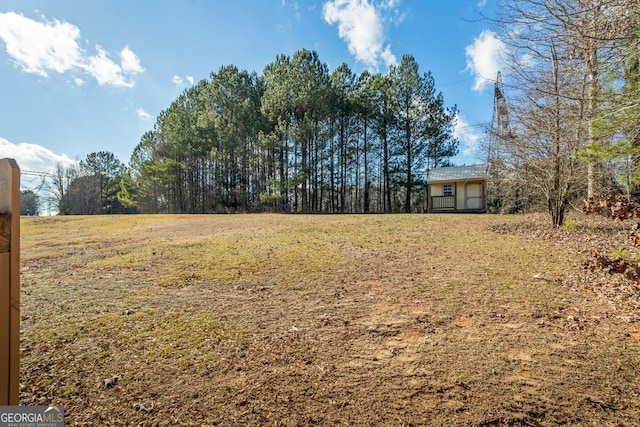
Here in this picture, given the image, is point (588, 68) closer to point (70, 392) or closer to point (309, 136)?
point (70, 392)

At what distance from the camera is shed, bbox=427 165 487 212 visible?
18859 millimetres

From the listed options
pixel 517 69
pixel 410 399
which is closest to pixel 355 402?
pixel 410 399

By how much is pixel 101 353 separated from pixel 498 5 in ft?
16.5

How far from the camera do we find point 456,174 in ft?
64.6

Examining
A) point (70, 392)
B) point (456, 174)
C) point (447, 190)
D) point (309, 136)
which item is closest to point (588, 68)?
point (70, 392)

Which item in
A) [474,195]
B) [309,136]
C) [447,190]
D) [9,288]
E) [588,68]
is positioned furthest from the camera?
[309,136]

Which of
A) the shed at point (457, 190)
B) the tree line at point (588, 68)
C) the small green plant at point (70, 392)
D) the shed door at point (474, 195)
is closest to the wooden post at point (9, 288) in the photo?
the small green plant at point (70, 392)

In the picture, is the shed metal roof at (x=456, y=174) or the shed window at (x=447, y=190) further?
the shed window at (x=447, y=190)

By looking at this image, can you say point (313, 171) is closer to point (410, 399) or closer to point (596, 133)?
point (596, 133)

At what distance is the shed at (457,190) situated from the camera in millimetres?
18859

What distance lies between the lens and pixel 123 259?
6.59 m

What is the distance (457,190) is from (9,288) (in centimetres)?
2134

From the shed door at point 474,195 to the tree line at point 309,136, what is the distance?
598 centimetres

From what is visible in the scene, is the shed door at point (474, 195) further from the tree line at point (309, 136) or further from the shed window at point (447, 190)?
the tree line at point (309, 136)
